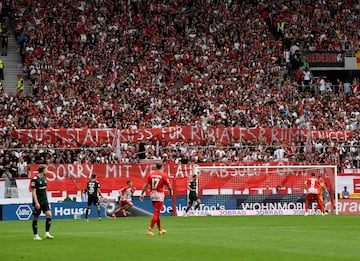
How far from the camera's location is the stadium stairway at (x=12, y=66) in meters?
55.1

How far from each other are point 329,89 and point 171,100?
12.8 m

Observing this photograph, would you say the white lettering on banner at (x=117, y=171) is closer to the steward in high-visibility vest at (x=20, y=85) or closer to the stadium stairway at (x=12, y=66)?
the steward in high-visibility vest at (x=20, y=85)

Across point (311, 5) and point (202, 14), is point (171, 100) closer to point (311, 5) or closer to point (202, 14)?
point (202, 14)

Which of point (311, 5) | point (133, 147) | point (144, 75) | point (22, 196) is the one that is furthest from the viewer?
point (311, 5)

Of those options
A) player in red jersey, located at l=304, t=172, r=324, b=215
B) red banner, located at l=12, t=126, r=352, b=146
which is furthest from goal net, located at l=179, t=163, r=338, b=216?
red banner, located at l=12, t=126, r=352, b=146

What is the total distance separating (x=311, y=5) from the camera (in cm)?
6825

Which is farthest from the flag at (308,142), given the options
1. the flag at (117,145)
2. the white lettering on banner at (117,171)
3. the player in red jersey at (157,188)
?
the player in red jersey at (157,188)

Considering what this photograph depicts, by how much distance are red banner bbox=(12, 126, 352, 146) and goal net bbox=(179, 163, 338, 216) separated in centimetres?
496

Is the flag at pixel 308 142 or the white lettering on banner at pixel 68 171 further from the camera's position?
the flag at pixel 308 142

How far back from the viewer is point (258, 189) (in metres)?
45.8

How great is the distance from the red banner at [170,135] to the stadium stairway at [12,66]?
259 inches

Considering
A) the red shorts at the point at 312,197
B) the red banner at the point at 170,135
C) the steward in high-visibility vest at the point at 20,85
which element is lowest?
the red shorts at the point at 312,197

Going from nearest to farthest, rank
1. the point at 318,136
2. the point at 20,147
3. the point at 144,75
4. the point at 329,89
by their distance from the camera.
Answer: the point at 20,147 < the point at 318,136 < the point at 144,75 < the point at 329,89

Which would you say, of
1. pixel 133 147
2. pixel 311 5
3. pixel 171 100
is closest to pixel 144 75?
pixel 171 100
